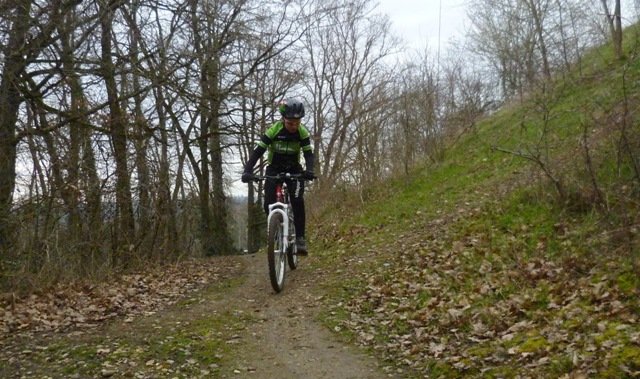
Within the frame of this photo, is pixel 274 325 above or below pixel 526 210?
below

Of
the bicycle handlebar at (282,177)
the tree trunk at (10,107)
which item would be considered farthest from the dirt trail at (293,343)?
the tree trunk at (10,107)

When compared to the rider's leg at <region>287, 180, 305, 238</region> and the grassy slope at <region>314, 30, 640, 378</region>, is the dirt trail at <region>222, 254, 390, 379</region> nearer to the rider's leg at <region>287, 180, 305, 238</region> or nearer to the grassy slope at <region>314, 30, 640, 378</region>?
the grassy slope at <region>314, 30, 640, 378</region>

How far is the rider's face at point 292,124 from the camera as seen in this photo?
23.6 ft

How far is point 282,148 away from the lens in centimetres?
741

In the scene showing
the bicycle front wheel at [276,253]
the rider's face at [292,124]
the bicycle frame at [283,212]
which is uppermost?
the rider's face at [292,124]

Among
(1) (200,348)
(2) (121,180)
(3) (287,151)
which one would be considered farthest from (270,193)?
(2) (121,180)

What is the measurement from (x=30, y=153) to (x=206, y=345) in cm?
572

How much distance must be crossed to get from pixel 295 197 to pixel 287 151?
0.63m

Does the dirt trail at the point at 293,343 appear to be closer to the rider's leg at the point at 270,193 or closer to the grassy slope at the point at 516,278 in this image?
the grassy slope at the point at 516,278

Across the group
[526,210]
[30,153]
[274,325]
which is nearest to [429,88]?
[526,210]

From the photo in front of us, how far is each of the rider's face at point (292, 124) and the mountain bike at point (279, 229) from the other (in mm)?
564

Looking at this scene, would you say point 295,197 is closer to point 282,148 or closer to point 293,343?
point 282,148

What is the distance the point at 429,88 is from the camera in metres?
16.0

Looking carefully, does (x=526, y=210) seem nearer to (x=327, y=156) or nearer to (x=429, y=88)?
(x=429, y=88)
